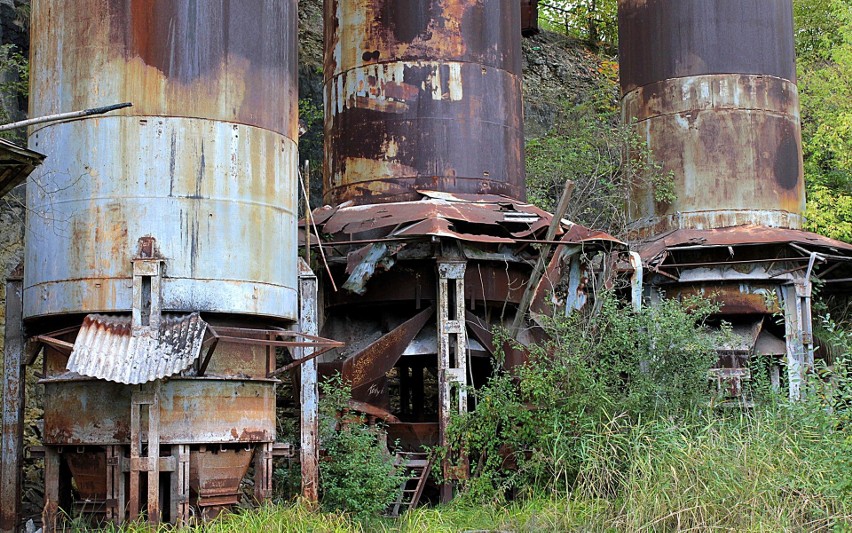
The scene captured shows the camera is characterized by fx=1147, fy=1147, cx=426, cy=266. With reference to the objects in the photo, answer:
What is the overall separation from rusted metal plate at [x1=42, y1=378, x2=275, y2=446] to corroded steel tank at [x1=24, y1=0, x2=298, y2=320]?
756mm

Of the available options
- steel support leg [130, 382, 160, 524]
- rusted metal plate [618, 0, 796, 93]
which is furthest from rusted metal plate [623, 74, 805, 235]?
steel support leg [130, 382, 160, 524]

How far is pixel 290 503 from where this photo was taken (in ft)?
40.3

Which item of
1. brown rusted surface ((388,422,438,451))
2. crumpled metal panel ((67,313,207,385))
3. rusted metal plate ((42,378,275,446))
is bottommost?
brown rusted surface ((388,422,438,451))

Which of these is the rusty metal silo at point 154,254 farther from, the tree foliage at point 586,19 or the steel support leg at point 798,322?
the tree foliage at point 586,19

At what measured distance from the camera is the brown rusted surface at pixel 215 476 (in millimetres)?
11109

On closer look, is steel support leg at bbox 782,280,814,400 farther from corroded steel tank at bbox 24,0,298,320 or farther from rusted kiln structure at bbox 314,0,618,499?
corroded steel tank at bbox 24,0,298,320

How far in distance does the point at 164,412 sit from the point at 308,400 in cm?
208

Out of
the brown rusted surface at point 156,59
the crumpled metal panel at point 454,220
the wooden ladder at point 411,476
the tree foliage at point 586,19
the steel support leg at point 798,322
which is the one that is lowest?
the wooden ladder at point 411,476

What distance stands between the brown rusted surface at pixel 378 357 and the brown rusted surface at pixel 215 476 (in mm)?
3343

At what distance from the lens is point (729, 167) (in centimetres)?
1927

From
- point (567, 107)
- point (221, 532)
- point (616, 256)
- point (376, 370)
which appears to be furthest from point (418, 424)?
point (567, 107)

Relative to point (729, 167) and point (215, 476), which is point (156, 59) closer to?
point (215, 476)

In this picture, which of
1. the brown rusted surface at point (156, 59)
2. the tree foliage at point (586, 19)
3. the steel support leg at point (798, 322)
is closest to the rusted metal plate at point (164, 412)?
the brown rusted surface at point (156, 59)

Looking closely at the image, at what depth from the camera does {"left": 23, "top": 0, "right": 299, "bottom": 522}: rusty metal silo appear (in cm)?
1096
